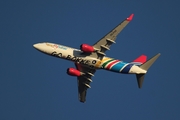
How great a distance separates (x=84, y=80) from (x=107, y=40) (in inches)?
669

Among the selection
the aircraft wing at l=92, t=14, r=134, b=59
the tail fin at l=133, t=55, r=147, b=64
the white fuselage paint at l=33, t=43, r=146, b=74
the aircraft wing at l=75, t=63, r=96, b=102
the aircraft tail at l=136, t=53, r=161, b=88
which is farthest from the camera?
the aircraft wing at l=75, t=63, r=96, b=102

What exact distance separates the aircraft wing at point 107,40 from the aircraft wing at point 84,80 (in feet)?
26.6

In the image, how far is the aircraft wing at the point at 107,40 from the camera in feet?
315

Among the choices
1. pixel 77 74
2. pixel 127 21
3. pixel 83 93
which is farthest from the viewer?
pixel 83 93

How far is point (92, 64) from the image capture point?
330ft

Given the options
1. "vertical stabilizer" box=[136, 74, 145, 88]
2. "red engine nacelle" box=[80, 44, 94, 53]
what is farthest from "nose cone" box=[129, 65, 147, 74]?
"red engine nacelle" box=[80, 44, 94, 53]

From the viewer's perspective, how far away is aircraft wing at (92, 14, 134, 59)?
95.9m

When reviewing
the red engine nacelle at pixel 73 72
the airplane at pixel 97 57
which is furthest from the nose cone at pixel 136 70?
the red engine nacelle at pixel 73 72

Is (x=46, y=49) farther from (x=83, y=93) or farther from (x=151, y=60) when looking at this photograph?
(x=151, y=60)

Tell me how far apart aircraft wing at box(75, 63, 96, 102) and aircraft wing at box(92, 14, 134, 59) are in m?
8.10

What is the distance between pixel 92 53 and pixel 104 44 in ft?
12.3

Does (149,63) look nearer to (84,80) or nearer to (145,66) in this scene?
(145,66)

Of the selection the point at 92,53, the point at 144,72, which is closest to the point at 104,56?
the point at 92,53

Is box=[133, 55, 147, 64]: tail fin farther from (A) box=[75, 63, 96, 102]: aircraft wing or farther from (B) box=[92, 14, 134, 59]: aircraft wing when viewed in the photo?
(A) box=[75, 63, 96, 102]: aircraft wing
